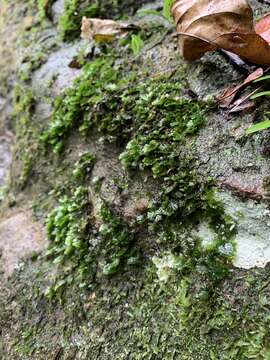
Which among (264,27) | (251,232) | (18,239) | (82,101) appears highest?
(264,27)

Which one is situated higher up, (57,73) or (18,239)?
(57,73)

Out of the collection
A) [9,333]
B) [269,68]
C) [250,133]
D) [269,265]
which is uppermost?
[269,68]

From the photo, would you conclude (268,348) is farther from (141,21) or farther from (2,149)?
(2,149)

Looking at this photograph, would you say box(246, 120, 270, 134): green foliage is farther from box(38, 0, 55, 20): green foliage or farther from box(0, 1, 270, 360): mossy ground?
box(38, 0, 55, 20): green foliage

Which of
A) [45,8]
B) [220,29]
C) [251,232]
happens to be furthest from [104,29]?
[251,232]

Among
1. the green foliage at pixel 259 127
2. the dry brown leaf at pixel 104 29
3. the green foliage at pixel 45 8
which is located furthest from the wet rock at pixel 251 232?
the green foliage at pixel 45 8

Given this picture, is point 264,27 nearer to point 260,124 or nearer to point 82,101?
point 260,124

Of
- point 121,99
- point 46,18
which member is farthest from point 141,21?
point 46,18

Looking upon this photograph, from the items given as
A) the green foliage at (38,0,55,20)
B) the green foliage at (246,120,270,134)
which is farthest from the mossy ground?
the green foliage at (38,0,55,20)
